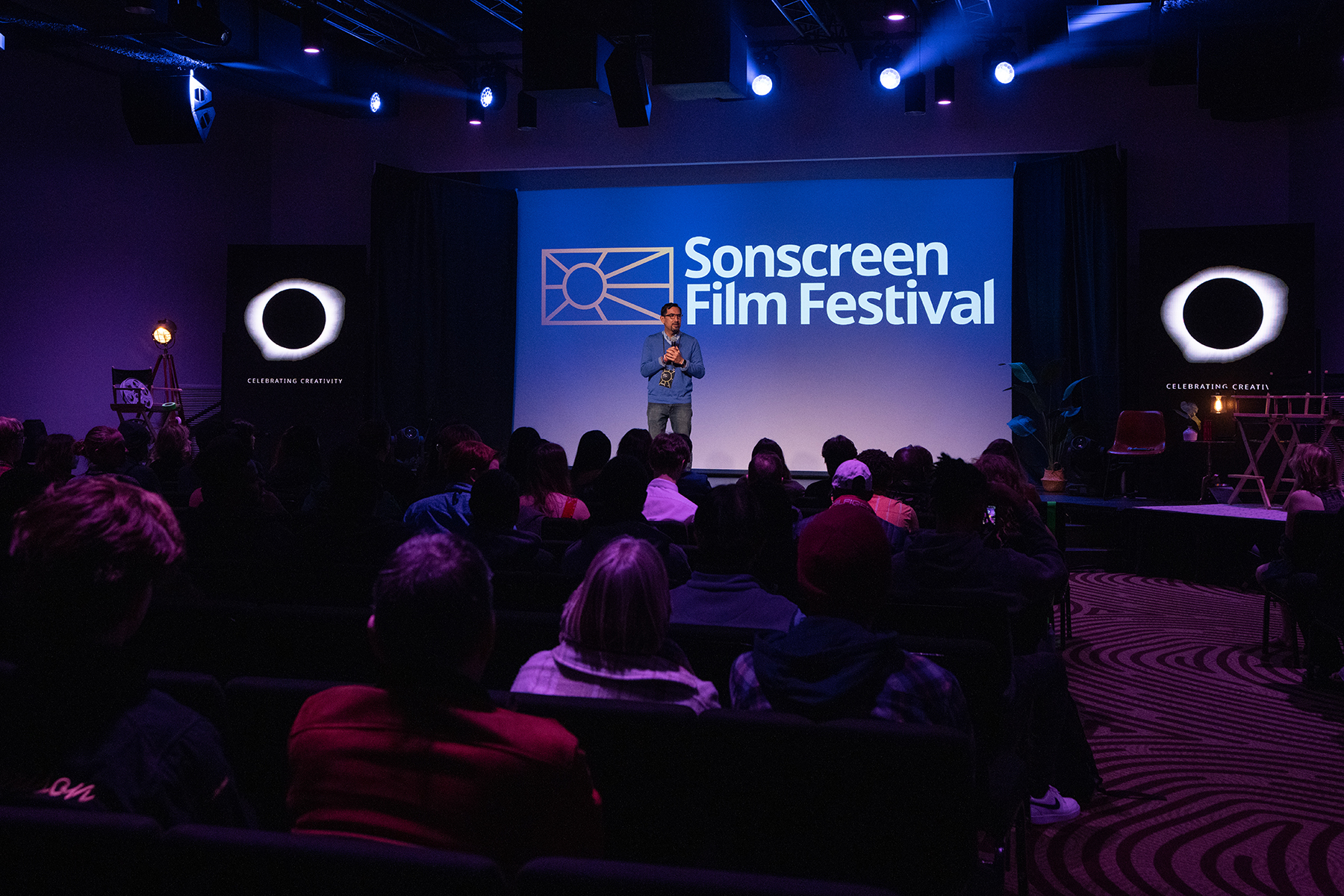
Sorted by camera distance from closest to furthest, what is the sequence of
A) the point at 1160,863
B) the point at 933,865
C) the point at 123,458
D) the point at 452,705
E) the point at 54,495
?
the point at 452,705 → the point at 54,495 → the point at 933,865 → the point at 1160,863 → the point at 123,458

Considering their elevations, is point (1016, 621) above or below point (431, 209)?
below

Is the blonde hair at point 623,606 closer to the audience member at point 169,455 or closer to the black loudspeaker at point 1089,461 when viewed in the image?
the audience member at point 169,455

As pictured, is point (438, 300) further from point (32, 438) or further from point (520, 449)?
point (520, 449)

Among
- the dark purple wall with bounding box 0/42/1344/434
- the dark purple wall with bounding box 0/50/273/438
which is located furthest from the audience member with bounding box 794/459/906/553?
the dark purple wall with bounding box 0/50/273/438

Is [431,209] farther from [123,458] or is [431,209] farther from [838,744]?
[838,744]

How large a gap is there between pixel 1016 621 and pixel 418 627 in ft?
7.47

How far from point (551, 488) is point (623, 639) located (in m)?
2.51

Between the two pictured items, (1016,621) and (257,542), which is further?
(257,542)

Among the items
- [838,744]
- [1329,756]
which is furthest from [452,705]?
[1329,756]

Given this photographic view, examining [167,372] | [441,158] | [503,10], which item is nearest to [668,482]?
[503,10]

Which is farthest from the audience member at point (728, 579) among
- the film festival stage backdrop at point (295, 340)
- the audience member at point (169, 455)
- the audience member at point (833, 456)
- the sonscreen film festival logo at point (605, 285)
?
the film festival stage backdrop at point (295, 340)

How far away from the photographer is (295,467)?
5.20 metres

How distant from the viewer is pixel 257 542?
3.40m

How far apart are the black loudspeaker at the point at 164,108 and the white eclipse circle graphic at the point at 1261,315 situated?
27.3ft
